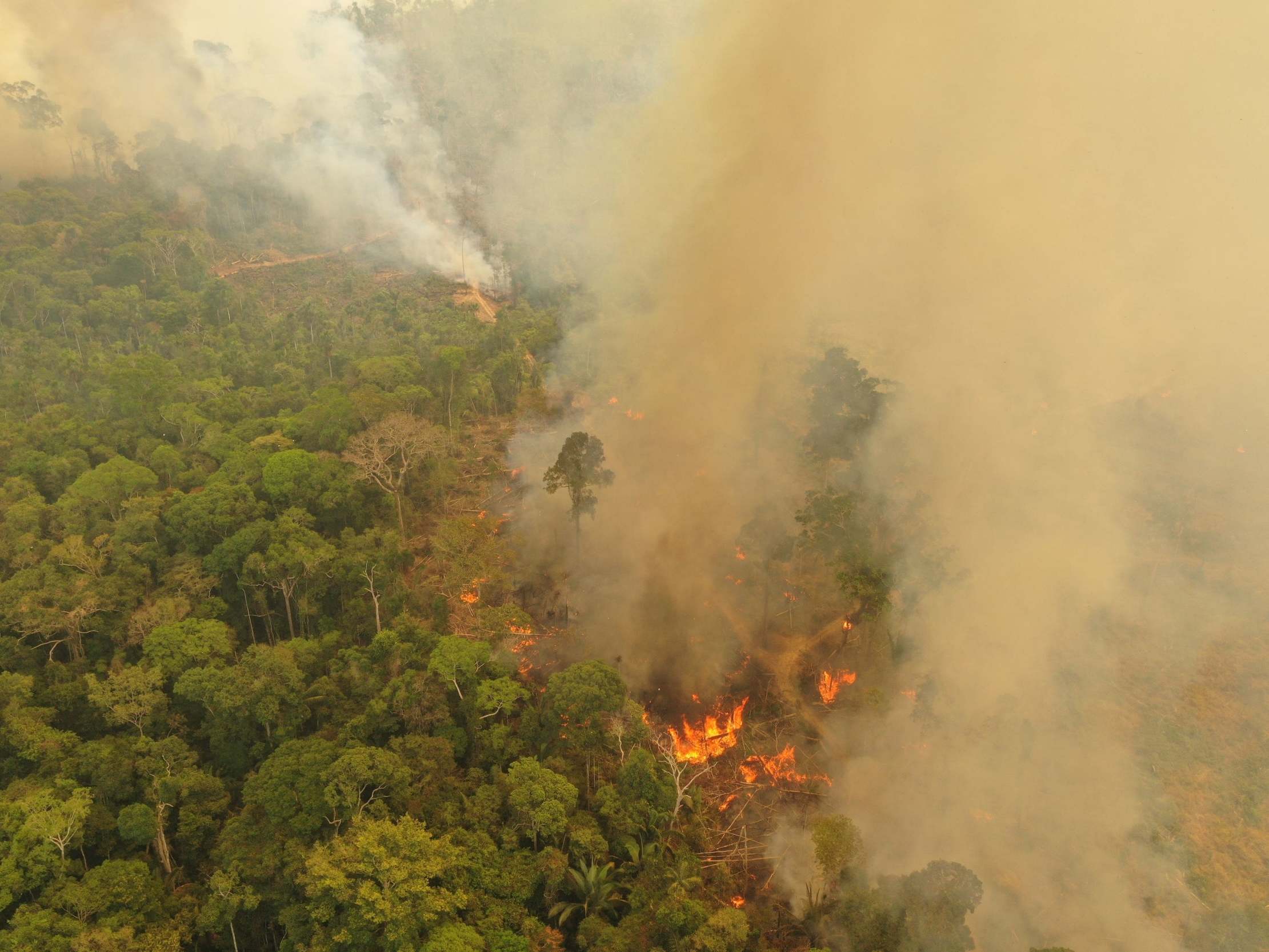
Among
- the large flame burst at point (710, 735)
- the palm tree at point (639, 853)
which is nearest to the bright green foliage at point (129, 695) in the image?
the palm tree at point (639, 853)

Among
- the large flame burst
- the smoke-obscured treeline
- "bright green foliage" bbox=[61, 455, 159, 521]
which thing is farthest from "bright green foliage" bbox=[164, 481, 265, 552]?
the large flame burst

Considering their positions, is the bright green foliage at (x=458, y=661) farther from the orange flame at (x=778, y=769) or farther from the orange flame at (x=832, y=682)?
the orange flame at (x=832, y=682)

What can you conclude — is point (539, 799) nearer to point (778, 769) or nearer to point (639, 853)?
point (639, 853)

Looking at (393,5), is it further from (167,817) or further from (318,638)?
(167,817)

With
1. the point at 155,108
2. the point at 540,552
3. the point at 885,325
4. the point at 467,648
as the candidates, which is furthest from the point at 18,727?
the point at 155,108

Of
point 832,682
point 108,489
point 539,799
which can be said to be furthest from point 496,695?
point 108,489
